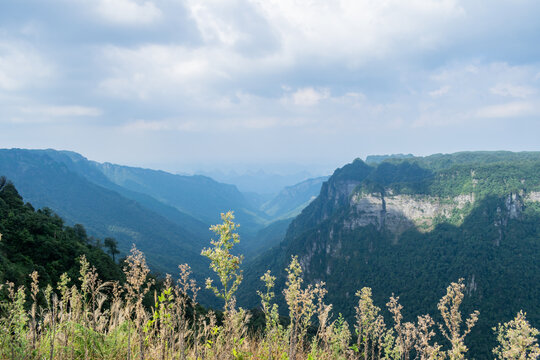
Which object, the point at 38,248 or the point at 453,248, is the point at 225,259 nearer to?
the point at 38,248

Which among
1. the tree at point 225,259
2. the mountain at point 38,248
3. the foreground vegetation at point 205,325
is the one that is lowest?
the mountain at point 38,248

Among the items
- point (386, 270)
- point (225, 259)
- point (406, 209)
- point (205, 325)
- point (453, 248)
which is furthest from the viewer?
point (406, 209)

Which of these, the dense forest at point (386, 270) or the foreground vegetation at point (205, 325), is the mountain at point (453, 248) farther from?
the foreground vegetation at point (205, 325)

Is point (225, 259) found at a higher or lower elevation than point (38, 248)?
higher

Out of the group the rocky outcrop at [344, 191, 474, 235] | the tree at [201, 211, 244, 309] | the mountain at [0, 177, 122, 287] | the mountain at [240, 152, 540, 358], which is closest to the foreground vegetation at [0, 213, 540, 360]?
the tree at [201, 211, 244, 309]

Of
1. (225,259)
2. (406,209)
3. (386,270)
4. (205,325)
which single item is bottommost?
(386,270)

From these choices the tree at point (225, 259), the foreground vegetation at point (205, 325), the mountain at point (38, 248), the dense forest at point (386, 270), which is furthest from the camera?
the mountain at point (38, 248)

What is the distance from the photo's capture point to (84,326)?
493 centimetres

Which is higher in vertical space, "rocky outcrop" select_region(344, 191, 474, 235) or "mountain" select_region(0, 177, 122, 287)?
"mountain" select_region(0, 177, 122, 287)

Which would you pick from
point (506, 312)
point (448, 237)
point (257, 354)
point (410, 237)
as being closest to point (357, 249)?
point (410, 237)

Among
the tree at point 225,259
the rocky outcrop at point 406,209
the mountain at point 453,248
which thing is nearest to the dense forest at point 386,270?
the tree at point 225,259

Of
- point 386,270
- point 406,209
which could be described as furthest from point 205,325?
point 406,209

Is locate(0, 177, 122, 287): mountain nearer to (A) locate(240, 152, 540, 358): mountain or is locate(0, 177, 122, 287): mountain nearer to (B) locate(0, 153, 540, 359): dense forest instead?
(B) locate(0, 153, 540, 359): dense forest

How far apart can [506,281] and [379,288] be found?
57502 millimetres
